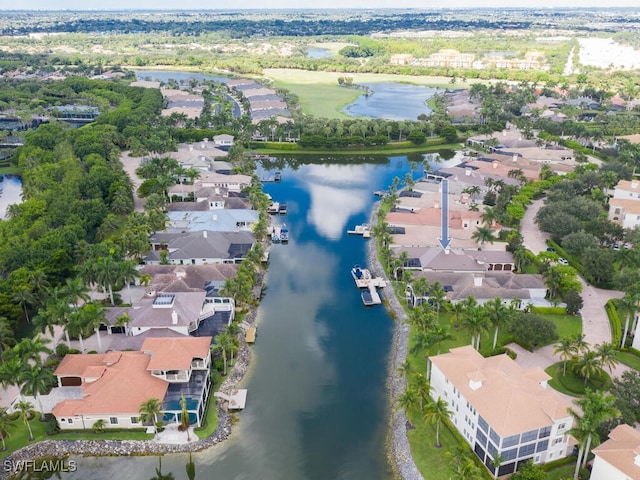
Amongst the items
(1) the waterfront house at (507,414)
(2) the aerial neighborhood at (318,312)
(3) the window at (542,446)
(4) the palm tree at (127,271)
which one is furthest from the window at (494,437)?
(4) the palm tree at (127,271)

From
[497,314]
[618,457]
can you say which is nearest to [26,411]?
[497,314]

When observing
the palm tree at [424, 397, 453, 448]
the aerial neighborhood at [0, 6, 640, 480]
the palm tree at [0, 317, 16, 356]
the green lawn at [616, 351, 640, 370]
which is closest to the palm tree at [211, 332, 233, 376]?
the aerial neighborhood at [0, 6, 640, 480]

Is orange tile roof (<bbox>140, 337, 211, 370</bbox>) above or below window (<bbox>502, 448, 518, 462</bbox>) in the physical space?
above

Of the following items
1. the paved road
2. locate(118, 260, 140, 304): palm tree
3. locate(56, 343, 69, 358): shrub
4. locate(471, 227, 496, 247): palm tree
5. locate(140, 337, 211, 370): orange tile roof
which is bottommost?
the paved road

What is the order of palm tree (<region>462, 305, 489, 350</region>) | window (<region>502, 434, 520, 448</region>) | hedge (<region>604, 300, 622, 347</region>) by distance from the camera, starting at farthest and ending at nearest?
hedge (<region>604, 300, 622, 347</region>)
palm tree (<region>462, 305, 489, 350</region>)
window (<region>502, 434, 520, 448</region>)

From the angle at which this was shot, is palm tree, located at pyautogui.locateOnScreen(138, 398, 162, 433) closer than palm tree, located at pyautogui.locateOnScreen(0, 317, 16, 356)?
Yes

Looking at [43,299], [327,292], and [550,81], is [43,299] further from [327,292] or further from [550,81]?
[550,81]

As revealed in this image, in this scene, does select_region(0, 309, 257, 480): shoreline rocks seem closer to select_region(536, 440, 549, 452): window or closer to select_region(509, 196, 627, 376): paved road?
select_region(536, 440, 549, 452): window

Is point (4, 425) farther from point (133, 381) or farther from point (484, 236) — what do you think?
point (484, 236)
